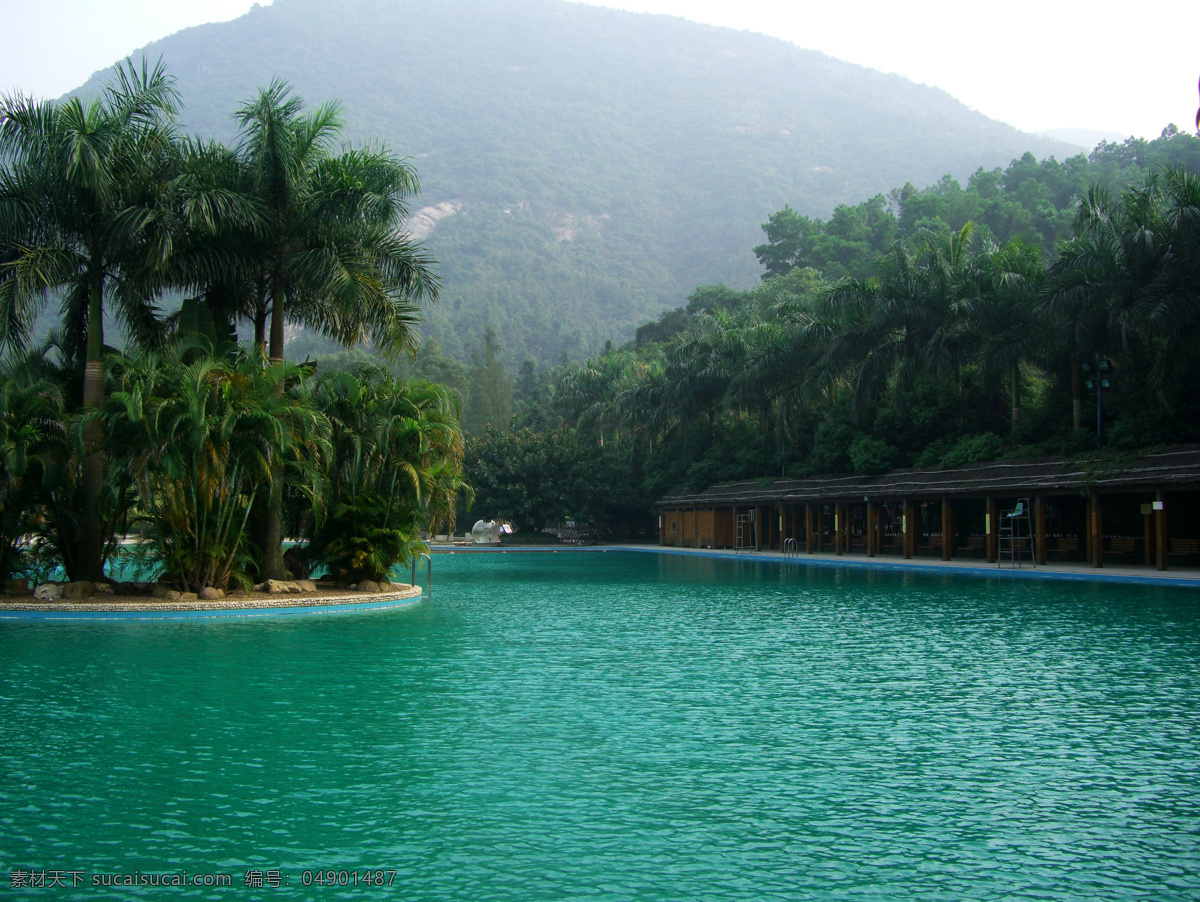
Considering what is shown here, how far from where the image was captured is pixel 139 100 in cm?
1725

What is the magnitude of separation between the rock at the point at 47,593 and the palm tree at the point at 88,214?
728 millimetres

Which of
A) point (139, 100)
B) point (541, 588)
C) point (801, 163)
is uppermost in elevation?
point (801, 163)

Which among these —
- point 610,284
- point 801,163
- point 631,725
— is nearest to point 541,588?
point 631,725

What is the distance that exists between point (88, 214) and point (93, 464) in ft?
14.0

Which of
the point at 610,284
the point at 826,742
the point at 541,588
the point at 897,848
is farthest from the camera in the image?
the point at 610,284

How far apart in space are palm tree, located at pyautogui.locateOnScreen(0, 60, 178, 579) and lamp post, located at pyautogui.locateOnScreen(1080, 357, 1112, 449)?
77.8 ft

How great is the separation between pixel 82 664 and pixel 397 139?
186m

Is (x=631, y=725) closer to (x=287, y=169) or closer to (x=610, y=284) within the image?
(x=287, y=169)

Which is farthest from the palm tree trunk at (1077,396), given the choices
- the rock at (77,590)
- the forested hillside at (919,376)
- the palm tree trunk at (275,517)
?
the rock at (77,590)

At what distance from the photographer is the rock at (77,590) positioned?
1659 cm

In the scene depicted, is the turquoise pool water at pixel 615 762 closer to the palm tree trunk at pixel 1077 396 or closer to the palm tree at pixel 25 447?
the palm tree at pixel 25 447

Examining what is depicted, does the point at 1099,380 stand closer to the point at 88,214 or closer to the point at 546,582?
the point at 546,582

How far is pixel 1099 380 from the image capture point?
28.0m

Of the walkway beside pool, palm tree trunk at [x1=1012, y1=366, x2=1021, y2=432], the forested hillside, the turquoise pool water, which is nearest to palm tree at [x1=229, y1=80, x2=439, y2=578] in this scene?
the turquoise pool water
